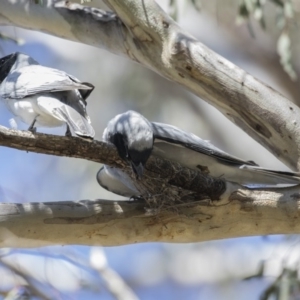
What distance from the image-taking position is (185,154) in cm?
219

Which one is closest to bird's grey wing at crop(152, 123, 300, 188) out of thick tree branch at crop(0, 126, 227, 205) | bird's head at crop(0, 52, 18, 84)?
thick tree branch at crop(0, 126, 227, 205)

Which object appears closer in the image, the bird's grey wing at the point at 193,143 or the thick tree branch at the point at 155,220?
the thick tree branch at the point at 155,220

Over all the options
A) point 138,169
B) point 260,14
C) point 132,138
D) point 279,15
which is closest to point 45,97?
point 132,138

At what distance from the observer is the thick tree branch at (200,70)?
6.99ft

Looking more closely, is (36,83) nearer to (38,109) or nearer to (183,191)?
(38,109)

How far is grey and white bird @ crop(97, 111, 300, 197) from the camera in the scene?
2055mm

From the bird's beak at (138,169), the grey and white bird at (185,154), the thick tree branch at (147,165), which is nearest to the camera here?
the thick tree branch at (147,165)

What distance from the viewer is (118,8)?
2.30 m

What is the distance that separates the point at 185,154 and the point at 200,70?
0.29 m

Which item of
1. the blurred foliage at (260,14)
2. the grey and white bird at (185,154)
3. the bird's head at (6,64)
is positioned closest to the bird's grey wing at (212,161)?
the grey and white bird at (185,154)

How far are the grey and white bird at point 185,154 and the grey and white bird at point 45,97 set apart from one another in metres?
0.13

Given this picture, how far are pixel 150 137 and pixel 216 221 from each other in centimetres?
36

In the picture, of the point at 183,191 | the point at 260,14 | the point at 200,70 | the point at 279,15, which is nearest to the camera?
the point at 183,191

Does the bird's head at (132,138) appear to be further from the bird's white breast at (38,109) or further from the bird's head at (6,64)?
the bird's head at (6,64)
